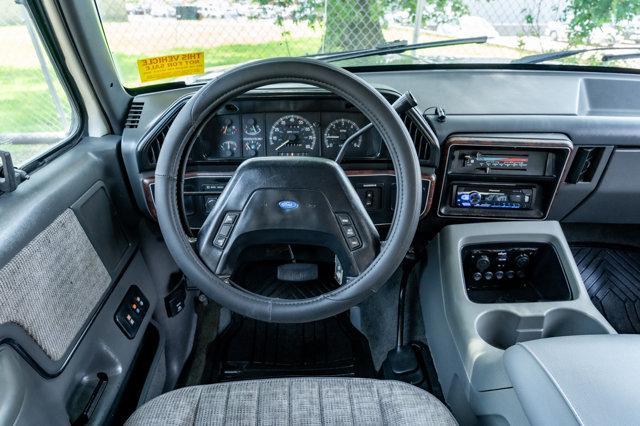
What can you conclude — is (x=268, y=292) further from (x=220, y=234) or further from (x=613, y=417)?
(x=613, y=417)

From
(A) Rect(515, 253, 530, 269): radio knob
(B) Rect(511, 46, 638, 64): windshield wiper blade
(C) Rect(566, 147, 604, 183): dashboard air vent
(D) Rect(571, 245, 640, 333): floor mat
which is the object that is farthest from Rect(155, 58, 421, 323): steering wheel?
(D) Rect(571, 245, 640, 333): floor mat

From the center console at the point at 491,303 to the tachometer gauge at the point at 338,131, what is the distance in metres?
0.51

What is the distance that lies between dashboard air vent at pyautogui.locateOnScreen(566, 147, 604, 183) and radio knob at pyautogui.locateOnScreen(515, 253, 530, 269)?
0.30 meters

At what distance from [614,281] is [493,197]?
0.83m

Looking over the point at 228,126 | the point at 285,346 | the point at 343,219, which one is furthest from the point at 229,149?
the point at 285,346

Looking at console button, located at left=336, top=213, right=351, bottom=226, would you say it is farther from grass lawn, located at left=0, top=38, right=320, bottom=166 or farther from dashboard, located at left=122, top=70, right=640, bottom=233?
grass lawn, located at left=0, top=38, right=320, bottom=166

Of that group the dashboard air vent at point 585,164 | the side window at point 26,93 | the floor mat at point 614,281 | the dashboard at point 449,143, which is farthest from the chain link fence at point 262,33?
the floor mat at point 614,281

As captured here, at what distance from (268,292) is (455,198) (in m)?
0.84

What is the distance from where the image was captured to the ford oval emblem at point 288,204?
119 centimetres

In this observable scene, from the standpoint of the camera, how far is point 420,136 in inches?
57.6

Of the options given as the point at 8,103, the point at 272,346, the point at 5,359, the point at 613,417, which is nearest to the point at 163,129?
the point at 8,103

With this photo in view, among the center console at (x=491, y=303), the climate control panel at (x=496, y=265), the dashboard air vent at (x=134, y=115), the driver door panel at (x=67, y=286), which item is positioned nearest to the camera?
the driver door panel at (x=67, y=286)

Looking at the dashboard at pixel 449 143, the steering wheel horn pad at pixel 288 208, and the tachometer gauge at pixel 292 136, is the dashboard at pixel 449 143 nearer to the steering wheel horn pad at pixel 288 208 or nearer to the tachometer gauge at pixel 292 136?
the tachometer gauge at pixel 292 136

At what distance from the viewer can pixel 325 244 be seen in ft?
4.10
